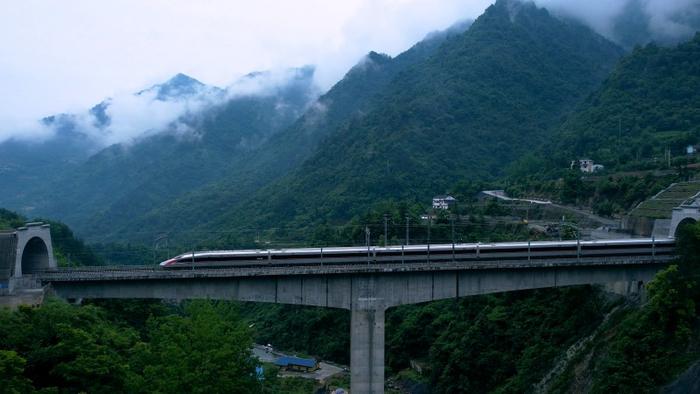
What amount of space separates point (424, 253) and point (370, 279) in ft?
12.8

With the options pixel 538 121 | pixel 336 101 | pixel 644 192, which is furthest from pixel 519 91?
pixel 644 192

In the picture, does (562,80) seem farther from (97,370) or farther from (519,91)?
(97,370)

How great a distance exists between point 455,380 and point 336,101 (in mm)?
112386

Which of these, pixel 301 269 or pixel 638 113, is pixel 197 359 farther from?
pixel 638 113

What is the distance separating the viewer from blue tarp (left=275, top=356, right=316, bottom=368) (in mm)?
51656

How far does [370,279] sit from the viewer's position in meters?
35.8

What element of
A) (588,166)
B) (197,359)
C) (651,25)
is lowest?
(197,359)

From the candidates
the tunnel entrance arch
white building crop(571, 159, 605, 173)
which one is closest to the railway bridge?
the tunnel entrance arch

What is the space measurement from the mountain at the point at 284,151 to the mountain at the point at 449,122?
61.9 inches

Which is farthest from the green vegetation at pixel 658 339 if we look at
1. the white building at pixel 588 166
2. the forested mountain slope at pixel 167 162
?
the forested mountain slope at pixel 167 162

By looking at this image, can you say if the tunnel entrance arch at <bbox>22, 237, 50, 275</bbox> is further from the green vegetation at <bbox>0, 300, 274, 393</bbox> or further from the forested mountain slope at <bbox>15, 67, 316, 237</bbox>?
the forested mountain slope at <bbox>15, 67, 316, 237</bbox>

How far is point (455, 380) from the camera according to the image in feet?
137

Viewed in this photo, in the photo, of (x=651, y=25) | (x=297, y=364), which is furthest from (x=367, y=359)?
(x=651, y=25)

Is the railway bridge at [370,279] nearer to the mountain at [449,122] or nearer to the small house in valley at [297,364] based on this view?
the small house in valley at [297,364]
